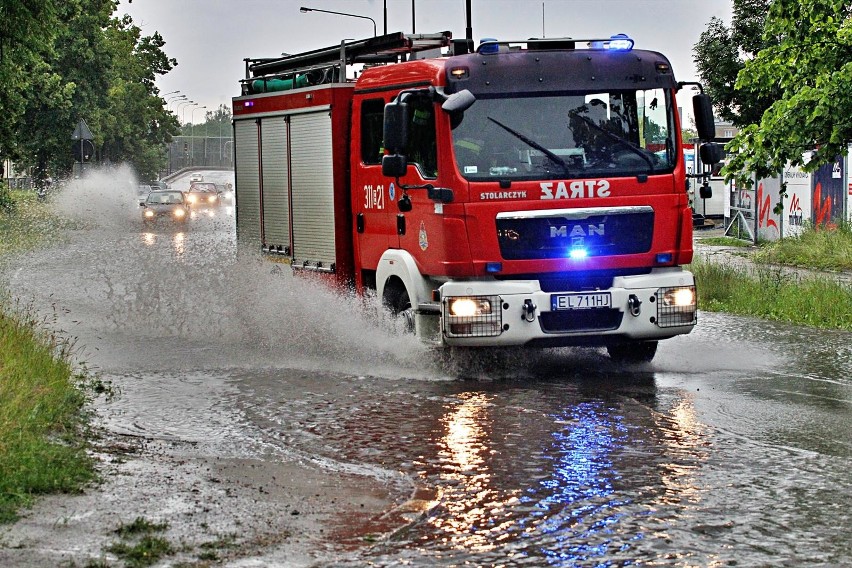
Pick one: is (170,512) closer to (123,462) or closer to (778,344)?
(123,462)

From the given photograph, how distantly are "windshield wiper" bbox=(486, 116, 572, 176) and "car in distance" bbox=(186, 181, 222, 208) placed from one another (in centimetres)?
5314

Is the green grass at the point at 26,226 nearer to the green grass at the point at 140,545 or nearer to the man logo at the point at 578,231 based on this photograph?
the man logo at the point at 578,231

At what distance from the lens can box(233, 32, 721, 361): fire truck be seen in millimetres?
11570

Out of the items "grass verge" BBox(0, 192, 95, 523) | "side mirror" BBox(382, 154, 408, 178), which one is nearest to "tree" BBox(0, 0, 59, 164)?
"grass verge" BBox(0, 192, 95, 523)

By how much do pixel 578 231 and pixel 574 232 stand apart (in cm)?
4

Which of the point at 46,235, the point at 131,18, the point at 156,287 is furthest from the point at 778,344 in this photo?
the point at 131,18

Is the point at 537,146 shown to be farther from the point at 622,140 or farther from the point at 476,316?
the point at 476,316

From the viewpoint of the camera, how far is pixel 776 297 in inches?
713

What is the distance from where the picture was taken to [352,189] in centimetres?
1376

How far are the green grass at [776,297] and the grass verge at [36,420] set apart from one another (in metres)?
8.95

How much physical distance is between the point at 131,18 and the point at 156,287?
73257 mm

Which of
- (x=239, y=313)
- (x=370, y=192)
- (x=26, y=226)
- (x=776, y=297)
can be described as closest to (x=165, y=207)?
(x=26, y=226)

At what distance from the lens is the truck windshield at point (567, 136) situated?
1169 cm

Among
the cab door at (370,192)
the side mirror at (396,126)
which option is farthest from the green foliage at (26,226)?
the side mirror at (396,126)
